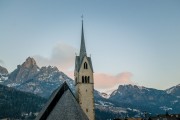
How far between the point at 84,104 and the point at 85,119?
2443 cm

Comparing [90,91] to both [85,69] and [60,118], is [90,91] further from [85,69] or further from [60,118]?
[60,118]

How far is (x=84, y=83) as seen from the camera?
266 ft

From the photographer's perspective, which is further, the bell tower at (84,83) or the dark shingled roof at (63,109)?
the bell tower at (84,83)

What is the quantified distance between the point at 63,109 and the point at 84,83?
25.6 m

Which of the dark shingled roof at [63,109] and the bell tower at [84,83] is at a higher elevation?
the bell tower at [84,83]

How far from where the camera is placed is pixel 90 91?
81.2 metres

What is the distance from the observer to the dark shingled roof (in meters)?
55.0

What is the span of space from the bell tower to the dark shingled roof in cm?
2040

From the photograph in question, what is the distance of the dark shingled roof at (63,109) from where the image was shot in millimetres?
55031

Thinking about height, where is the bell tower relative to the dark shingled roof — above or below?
above

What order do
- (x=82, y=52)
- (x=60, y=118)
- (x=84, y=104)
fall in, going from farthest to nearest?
(x=82, y=52) → (x=84, y=104) → (x=60, y=118)

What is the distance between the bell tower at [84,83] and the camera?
79625 mm

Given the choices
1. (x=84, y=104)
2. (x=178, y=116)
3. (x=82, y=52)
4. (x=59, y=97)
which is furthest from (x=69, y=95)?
(x=178, y=116)

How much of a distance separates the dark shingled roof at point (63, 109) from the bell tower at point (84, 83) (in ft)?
66.9
